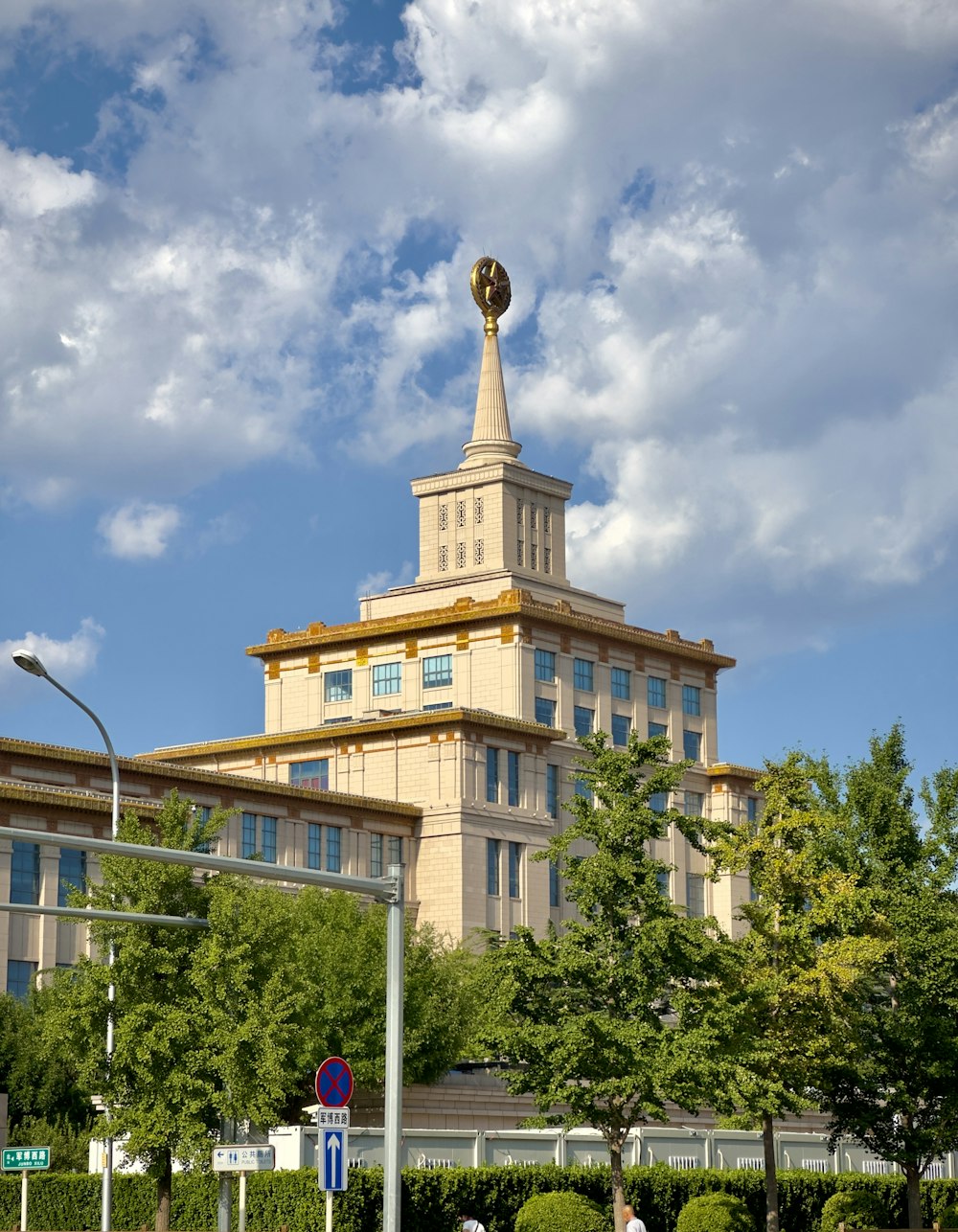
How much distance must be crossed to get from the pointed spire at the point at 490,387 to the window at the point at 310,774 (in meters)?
16.7

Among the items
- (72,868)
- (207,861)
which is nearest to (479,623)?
(72,868)

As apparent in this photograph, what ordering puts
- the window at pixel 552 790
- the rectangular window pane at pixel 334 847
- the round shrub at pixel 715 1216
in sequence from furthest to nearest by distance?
1. the window at pixel 552 790
2. the rectangular window pane at pixel 334 847
3. the round shrub at pixel 715 1216

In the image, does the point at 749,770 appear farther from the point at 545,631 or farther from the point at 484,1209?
the point at 484,1209

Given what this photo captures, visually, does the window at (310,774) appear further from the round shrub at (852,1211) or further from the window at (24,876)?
the round shrub at (852,1211)

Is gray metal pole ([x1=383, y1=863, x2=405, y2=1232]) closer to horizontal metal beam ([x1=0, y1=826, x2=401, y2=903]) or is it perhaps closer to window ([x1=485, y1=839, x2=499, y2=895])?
horizontal metal beam ([x1=0, y1=826, x2=401, y2=903])

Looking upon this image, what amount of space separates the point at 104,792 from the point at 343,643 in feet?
74.6

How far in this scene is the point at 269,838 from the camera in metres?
87.4

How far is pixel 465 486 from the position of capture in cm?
10150

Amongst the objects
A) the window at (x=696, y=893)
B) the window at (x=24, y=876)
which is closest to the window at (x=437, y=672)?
the window at (x=696, y=893)

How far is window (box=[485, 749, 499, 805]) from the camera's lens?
92688 mm

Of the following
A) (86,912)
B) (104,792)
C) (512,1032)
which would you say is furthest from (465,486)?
(86,912)

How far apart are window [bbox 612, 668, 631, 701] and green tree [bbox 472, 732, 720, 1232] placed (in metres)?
53.4

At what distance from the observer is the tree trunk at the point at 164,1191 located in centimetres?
4547

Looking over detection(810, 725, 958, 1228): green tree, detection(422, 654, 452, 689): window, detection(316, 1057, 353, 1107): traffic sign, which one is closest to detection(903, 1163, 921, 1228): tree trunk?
detection(810, 725, 958, 1228): green tree
